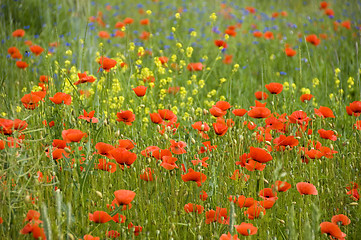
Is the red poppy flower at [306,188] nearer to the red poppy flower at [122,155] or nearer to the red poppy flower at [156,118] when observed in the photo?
the red poppy flower at [122,155]

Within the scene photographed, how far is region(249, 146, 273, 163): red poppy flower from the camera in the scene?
1848 mm

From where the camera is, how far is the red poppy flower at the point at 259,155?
6.06 feet

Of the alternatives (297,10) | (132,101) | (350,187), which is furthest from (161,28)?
(350,187)

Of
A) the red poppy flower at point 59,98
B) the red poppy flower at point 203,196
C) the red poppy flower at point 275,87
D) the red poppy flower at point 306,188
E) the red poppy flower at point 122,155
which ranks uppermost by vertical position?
the red poppy flower at point 59,98

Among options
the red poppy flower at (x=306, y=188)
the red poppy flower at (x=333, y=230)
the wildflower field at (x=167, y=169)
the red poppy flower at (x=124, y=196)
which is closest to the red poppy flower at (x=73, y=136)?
the wildflower field at (x=167, y=169)

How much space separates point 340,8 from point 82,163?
6.83 m

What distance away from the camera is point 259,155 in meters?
1.87

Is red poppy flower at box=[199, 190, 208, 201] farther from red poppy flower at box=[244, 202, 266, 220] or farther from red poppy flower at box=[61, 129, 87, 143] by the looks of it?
red poppy flower at box=[61, 129, 87, 143]

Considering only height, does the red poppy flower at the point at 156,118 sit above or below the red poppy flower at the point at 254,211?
above

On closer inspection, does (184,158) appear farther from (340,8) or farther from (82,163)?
(340,8)

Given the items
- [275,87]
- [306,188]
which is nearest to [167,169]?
[306,188]

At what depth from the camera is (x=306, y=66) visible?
4918mm

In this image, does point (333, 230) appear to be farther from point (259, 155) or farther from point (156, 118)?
point (156, 118)

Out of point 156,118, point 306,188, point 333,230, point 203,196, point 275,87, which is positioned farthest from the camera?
point 275,87
